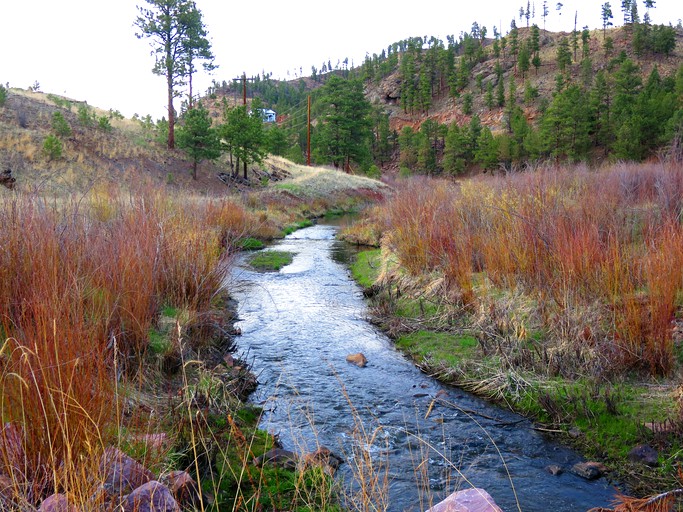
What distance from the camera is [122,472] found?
2438 millimetres

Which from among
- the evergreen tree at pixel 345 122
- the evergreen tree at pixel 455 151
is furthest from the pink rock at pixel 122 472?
the evergreen tree at pixel 455 151

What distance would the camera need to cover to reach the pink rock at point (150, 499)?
93.0 inches

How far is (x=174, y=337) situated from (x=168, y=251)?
1.54 meters

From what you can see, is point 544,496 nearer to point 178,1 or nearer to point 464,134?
point 178,1

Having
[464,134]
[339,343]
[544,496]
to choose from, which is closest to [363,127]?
[464,134]

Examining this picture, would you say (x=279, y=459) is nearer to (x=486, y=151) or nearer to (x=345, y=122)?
(x=345, y=122)

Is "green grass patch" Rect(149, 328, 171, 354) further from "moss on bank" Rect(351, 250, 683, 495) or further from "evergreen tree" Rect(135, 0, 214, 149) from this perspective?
"evergreen tree" Rect(135, 0, 214, 149)

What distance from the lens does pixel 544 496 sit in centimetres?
360

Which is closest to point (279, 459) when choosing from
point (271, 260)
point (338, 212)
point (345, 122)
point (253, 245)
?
point (271, 260)

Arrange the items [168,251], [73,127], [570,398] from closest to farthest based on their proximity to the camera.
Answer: [570,398]
[168,251]
[73,127]

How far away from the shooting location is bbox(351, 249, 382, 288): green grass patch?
10.8 meters

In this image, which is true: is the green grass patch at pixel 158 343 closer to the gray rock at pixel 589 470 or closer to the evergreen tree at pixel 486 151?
the gray rock at pixel 589 470

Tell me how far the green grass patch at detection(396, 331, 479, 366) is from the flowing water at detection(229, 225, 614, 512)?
0.28 m

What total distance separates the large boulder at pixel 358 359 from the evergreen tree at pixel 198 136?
2499 cm
